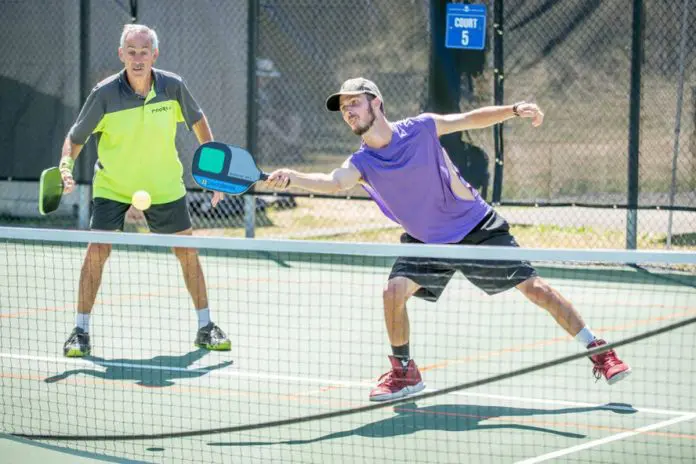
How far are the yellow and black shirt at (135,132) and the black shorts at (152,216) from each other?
38 millimetres

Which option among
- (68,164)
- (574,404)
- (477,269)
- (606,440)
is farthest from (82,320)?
(606,440)

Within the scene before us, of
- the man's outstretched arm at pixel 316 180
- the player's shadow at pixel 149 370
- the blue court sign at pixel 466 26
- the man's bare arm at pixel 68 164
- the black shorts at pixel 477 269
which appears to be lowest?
the player's shadow at pixel 149 370

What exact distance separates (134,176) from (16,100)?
18.1 ft

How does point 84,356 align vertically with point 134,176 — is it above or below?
below

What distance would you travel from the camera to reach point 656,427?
5492 millimetres

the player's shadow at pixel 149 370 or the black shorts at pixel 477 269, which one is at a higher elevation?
the black shorts at pixel 477 269

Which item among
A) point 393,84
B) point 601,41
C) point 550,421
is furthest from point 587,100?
point 550,421

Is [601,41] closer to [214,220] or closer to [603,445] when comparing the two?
[214,220]

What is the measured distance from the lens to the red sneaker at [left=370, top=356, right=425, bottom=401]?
602 centimetres

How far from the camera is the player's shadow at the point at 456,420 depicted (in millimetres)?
5465

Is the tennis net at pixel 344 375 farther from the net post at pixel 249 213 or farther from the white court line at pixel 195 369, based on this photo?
the net post at pixel 249 213

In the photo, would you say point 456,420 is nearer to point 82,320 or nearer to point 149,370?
point 149,370

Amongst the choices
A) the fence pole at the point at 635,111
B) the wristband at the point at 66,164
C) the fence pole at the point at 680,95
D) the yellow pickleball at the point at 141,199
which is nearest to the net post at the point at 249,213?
the fence pole at the point at 635,111

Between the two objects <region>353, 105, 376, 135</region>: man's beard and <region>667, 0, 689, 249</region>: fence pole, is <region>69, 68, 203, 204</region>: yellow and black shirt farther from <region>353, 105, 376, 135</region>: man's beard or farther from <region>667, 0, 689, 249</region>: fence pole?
<region>667, 0, 689, 249</region>: fence pole
